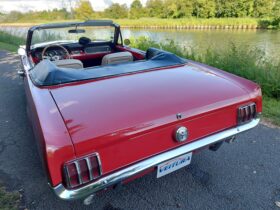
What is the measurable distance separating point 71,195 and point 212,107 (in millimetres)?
1226

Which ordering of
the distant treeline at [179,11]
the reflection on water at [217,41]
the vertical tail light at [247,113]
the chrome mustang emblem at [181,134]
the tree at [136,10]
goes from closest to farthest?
the chrome mustang emblem at [181,134]
the vertical tail light at [247,113]
the reflection on water at [217,41]
the distant treeline at [179,11]
the tree at [136,10]

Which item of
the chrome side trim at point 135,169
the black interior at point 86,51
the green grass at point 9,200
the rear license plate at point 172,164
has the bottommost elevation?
the green grass at point 9,200

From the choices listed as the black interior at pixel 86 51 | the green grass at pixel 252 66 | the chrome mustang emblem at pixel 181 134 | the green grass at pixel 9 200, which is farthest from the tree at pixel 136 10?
the chrome mustang emblem at pixel 181 134

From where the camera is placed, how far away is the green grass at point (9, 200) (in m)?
2.08

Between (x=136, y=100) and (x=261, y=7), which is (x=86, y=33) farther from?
(x=261, y=7)

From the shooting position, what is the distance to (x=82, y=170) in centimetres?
144

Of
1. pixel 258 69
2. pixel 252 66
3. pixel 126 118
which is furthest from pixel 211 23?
pixel 126 118

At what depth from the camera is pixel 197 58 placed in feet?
21.7

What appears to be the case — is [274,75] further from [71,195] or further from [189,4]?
[189,4]

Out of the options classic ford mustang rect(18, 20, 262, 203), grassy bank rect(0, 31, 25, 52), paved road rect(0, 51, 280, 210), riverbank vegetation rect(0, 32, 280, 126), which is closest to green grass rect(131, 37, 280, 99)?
riverbank vegetation rect(0, 32, 280, 126)

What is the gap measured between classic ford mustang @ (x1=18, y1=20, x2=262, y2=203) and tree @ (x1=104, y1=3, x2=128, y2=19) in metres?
67.5

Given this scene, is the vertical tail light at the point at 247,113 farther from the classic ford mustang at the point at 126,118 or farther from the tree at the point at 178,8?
the tree at the point at 178,8

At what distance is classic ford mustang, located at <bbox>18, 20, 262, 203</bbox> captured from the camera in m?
1.44

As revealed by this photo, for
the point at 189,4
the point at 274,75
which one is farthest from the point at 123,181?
the point at 189,4
